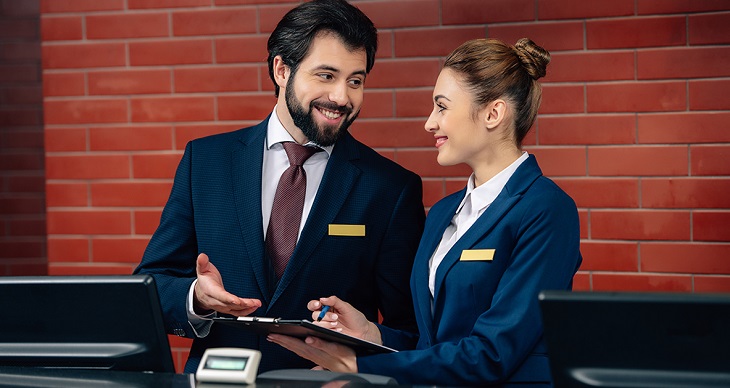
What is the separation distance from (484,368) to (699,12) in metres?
1.60

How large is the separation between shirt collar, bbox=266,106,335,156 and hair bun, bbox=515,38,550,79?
0.61 meters

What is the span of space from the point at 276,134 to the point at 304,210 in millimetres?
245

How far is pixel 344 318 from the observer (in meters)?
2.13

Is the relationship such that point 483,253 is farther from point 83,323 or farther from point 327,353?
point 83,323

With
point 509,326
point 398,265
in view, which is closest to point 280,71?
point 398,265

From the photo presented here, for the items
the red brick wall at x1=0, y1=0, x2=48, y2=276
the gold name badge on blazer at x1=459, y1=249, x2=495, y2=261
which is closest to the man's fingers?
the gold name badge on blazer at x1=459, y1=249, x2=495, y2=261

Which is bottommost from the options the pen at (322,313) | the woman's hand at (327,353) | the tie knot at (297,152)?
the woman's hand at (327,353)

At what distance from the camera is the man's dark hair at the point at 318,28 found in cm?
236

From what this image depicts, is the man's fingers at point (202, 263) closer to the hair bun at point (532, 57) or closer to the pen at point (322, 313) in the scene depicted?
the pen at point (322, 313)

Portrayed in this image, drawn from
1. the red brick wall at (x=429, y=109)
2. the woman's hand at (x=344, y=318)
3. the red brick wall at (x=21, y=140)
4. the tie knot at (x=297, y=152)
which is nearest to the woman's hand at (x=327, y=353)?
the woman's hand at (x=344, y=318)

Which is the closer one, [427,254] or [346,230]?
[427,254]

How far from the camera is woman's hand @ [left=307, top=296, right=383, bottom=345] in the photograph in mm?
Answer: 2070

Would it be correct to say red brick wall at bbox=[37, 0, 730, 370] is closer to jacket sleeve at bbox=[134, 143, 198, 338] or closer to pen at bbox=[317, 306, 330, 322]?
jacket sleeve at bbox=[134, 143, 198, 338]

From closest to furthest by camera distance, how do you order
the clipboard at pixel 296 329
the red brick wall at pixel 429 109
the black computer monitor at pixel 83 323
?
the black computer monitor at pixel 83 323 → the clipboard at pixel 296 329 → the red brick wall at pixel 429 109
